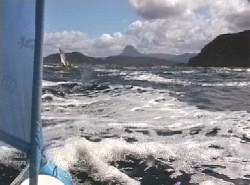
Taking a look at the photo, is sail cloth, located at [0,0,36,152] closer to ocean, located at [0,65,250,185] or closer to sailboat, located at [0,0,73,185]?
sailboat, located at [0,0,73,185]

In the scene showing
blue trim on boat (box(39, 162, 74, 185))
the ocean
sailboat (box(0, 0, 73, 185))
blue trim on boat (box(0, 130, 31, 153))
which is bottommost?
the ocean

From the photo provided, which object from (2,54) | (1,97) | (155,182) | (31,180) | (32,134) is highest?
(2,54)

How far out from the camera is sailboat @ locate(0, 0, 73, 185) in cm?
403

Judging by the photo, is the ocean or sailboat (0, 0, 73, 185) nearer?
sailboat (0, 0, 73, 185)

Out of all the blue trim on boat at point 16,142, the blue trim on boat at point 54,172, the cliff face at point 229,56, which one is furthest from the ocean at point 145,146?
the cliff face at point 229,56

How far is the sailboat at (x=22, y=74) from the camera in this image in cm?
403

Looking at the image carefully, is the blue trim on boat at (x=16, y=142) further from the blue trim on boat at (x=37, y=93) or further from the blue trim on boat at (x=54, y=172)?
the blue trim on boat at (x=54, y=172)

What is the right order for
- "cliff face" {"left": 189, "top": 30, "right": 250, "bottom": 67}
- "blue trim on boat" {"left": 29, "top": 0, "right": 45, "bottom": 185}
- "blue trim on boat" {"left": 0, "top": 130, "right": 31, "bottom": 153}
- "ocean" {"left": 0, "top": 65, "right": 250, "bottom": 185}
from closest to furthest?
1. "blue trim on boat" {"left": 29, "top": 0, "right": 45, "bottom": 185}
2. "blue trim on boat" {"left": 0, "top": 130, "right": 31, "bottom": 153}
3. "ocean" {"left": 0, "top": 65, "right": 250, "bottom": 185}
4. "cliff face" {"left": 189, "top": 30, "right": 250, "bottom": 67}

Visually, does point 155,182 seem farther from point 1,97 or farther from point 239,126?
point 239,126

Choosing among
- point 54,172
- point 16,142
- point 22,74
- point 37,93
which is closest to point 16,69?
point 22,74

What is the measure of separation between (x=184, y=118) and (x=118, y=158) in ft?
22.8

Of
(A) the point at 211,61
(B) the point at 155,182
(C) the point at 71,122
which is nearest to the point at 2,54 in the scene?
(B) the point at 155,182

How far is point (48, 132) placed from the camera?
13.9 meters

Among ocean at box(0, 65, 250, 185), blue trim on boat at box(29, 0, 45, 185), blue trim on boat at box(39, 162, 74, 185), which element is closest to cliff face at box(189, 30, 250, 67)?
ocean at box(0, 65, 250, 185)
